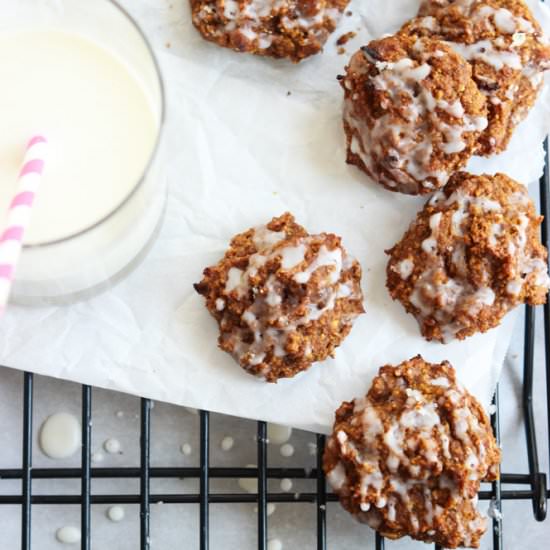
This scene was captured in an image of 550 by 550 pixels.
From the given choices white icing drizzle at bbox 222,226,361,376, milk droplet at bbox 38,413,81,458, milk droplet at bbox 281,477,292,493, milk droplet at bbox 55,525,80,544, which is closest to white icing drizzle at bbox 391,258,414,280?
white icing drizzle at bbox 222,226,361,376

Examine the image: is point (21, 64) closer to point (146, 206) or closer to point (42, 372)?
point (146, 206)

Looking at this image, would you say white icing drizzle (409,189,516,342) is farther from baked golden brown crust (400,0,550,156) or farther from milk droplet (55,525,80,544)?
milk droplet (55,525,80,544)

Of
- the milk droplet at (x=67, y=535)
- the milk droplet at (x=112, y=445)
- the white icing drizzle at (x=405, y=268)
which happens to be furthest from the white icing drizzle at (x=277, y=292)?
the milk droplet at (x=67, y=535)

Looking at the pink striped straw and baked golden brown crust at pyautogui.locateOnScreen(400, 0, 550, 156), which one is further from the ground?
baked golden brown crust at pyautogui.locateOnScreen(400, 0, 550, 156)

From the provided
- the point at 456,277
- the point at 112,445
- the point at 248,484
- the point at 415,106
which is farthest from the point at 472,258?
the point at 112,445

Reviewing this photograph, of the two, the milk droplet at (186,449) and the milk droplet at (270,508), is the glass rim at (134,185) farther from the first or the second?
the milk droplet at (270,508)

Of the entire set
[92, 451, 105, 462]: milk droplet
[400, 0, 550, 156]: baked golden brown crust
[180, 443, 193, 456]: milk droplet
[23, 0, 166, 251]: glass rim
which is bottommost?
[92, 451, 105, 462]: milk droplet

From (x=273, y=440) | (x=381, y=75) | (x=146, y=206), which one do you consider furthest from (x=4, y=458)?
(x=381, y=75)
